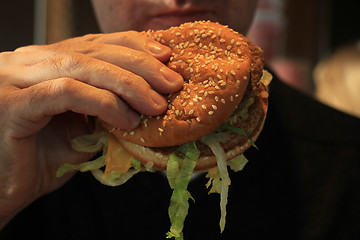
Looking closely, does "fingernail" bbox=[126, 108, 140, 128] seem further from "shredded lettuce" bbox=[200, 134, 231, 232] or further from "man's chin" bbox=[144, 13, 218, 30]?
"man's chin" bbox=[144, 13, 218, 30]

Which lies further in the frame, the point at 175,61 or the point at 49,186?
the point at 49,186

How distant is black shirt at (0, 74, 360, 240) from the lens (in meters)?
1.76

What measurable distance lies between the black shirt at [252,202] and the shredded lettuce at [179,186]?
1.68ft

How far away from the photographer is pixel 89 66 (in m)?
1.19

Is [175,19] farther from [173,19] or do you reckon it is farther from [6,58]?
[6,58]

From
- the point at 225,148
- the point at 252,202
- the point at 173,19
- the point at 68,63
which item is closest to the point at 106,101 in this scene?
the point at 68,63

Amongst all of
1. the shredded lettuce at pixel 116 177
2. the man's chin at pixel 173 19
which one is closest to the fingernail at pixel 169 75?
the shredded lettuce at pixel 116 177

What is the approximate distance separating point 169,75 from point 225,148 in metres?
0.30

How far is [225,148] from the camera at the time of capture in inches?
50.2

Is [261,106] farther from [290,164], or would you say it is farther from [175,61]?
[290,164]

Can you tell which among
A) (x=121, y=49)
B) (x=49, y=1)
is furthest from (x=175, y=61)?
(x=49, y=1)

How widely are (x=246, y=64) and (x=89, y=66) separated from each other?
1.61 ft

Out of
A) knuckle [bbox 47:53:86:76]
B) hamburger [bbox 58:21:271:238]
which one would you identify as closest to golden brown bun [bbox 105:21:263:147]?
hamburger [bbox 58:21:271:238]

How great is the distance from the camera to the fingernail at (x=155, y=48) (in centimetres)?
125
